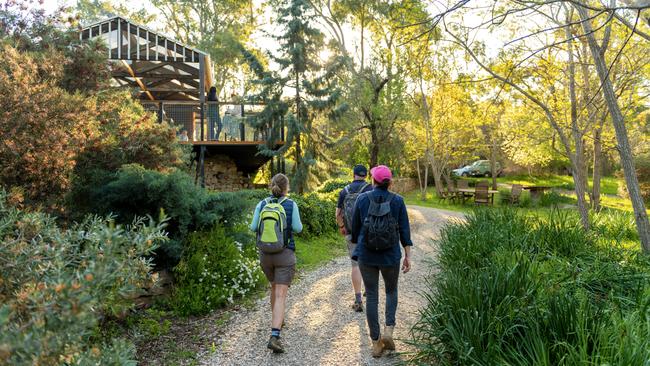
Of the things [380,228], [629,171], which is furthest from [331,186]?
[380,228]

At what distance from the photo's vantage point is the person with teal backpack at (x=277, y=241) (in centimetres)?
418

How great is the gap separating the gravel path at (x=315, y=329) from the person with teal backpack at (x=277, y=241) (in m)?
0.25

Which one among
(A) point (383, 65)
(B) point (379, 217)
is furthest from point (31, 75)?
(A) point (383, 65)

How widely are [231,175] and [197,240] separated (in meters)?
11.3

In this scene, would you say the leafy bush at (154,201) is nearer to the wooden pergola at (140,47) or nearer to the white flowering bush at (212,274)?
the white flowering bush at (212,274)

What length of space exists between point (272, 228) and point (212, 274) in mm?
2066

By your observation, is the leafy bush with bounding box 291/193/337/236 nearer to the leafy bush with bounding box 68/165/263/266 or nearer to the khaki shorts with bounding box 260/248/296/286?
the leafy bush with bounding box 68/165/263/266

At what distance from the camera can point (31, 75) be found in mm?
5438

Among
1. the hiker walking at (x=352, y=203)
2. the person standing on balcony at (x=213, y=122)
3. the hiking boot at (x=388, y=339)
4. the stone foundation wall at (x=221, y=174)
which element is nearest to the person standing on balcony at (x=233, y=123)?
the person standing on balcony at (x=213, y=122)

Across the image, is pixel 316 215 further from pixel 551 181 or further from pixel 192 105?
pixel 551 181

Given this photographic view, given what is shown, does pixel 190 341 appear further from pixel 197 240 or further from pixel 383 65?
pixel 383 65

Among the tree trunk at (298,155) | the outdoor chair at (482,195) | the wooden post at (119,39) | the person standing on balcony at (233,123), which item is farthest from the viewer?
the outdoor chair at (482,195)

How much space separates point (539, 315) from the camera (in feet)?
10.4

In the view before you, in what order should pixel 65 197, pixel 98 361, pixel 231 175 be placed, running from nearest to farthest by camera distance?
pixel 98 361 < pixel 65 197 < pixel 231 175
